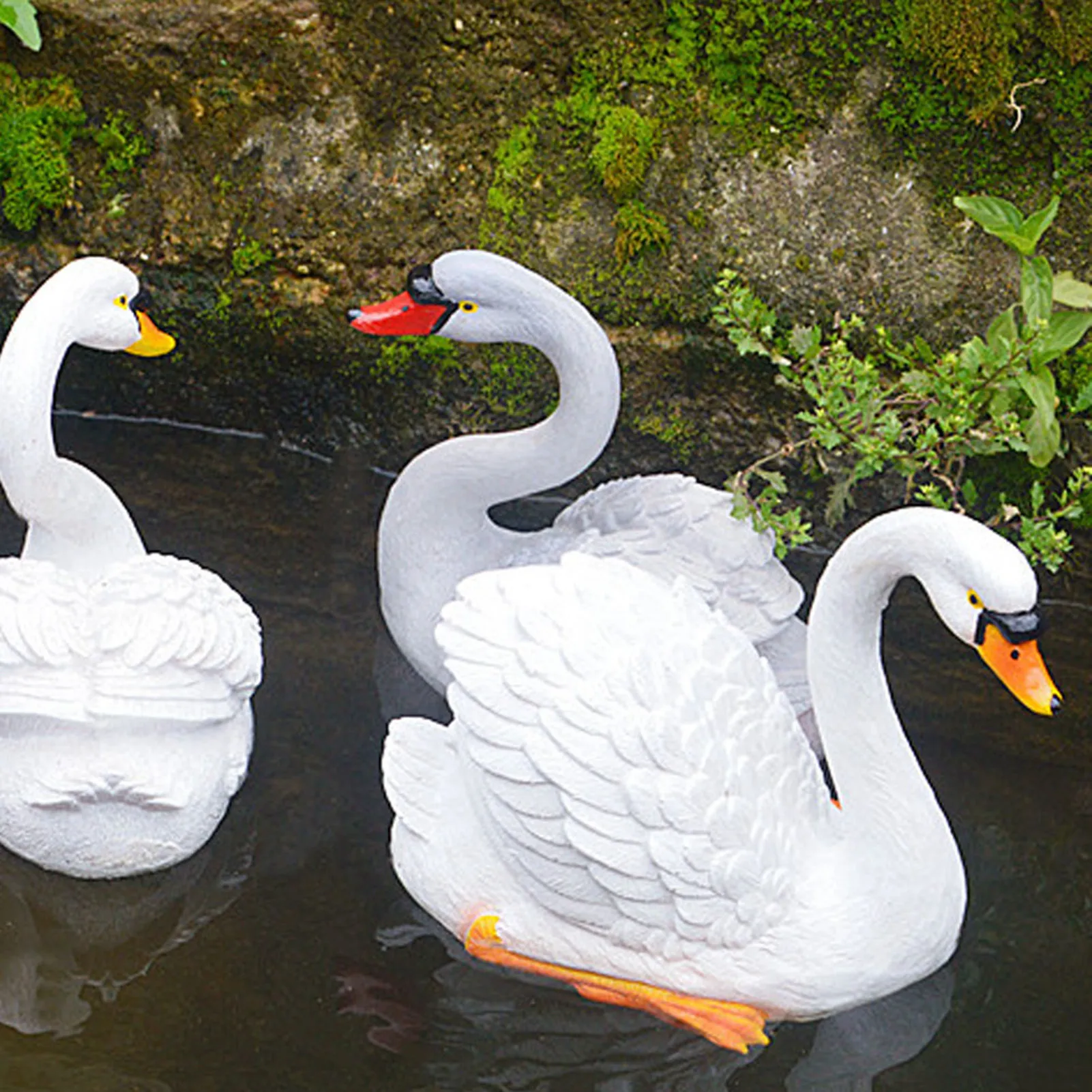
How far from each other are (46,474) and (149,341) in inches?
21.3

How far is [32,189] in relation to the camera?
5828 millimetres

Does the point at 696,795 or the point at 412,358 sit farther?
the point at 412,358

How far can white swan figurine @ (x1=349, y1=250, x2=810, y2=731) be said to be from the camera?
4777 millimetres

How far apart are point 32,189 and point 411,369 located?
1.44 m

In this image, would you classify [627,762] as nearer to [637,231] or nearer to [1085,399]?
[1085,399]

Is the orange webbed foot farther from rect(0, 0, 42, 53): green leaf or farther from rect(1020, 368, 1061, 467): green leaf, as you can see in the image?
rect(0, 0, 42, 53): green leaf

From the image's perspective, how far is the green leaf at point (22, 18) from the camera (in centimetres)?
450

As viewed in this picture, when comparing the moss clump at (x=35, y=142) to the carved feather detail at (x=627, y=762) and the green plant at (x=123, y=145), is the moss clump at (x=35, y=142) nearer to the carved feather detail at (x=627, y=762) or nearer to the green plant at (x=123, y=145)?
the green plant at (x=123, y=145)

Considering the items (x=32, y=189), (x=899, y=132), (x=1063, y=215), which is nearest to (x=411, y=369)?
(x=32, y=189)

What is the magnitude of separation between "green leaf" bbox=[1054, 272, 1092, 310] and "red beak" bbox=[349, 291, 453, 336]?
1.82 metres

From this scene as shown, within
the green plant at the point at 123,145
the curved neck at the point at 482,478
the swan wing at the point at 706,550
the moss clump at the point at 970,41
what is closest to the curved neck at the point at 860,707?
the swan wing at the point at 706,550

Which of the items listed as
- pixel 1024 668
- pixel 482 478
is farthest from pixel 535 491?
pixel 1024 668

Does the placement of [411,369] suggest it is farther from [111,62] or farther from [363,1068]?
[363,1068]

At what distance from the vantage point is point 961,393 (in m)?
4.71
